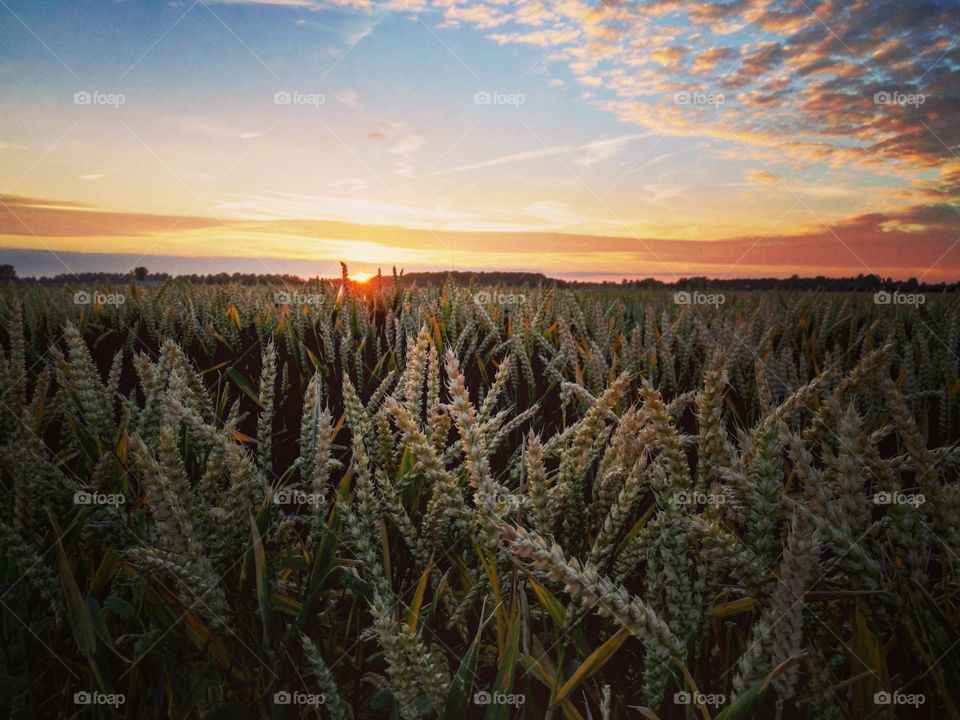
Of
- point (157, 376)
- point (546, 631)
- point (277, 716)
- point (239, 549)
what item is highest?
point (157, 376)

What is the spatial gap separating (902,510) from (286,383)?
2.67 meters

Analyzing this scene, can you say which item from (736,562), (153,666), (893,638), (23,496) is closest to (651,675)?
(736,562)

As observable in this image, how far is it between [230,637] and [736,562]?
0.87 m

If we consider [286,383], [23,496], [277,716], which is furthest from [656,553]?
[286,383]

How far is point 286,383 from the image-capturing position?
121 inches

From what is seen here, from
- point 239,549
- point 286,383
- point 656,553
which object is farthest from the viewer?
point 286,383

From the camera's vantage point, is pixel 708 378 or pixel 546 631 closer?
pixel 708 378

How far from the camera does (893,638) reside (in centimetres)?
103

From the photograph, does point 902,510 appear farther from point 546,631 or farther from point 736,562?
point 546,631

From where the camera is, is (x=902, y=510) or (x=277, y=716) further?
(x=277, y=716)

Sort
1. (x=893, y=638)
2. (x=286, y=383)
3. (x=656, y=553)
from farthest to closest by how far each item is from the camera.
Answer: (x=286, y=383)
(x=656, y=553)
(x=893, y=638)

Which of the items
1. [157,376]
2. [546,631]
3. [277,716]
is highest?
[157,376]

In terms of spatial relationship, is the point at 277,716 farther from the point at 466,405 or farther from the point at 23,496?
the point at 23,496

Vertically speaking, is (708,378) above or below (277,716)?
above
